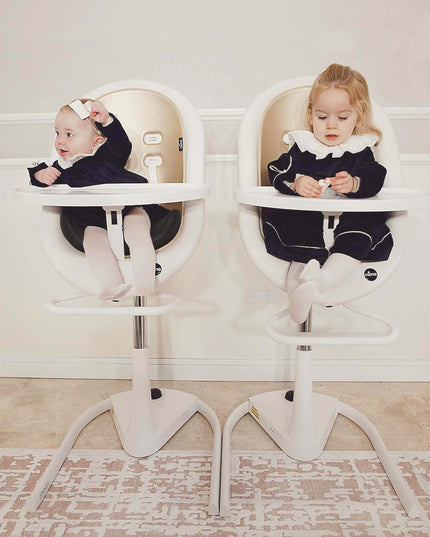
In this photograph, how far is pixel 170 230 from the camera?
1435mm

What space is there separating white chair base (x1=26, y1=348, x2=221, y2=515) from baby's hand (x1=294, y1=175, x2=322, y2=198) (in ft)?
2.20

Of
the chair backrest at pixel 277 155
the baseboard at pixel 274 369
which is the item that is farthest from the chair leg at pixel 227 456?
the chair backrest at pixel 277 155

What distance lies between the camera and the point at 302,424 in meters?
1.50

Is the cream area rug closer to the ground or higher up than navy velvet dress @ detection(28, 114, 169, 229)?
closer to the ground

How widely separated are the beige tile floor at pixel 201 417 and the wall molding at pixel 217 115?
3.22 ft

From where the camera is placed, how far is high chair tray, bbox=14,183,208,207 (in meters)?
1.10

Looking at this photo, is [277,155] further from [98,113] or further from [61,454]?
[61,454]

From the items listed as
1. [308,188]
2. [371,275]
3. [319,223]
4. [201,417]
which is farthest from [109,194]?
[201,417]

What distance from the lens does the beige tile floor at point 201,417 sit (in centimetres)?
159

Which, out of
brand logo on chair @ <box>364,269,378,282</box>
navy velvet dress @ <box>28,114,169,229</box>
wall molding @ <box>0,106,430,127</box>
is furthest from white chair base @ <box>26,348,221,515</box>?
wall molding @ <box>0,106,430,127</box>

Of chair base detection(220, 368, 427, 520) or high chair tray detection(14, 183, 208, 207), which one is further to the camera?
chair base detection(220, 368, 427, 520)

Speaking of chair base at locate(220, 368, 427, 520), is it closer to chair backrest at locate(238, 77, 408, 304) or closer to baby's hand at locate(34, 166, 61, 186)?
chair backrest at locate(238, 77, 408, 304)

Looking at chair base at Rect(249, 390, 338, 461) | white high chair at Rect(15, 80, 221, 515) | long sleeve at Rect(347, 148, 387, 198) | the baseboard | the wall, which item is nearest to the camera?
long sleeve at Rect(347, 148, 387, 198)

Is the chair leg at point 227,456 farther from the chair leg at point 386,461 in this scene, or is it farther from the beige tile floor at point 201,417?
the chair leg at point 386,461
